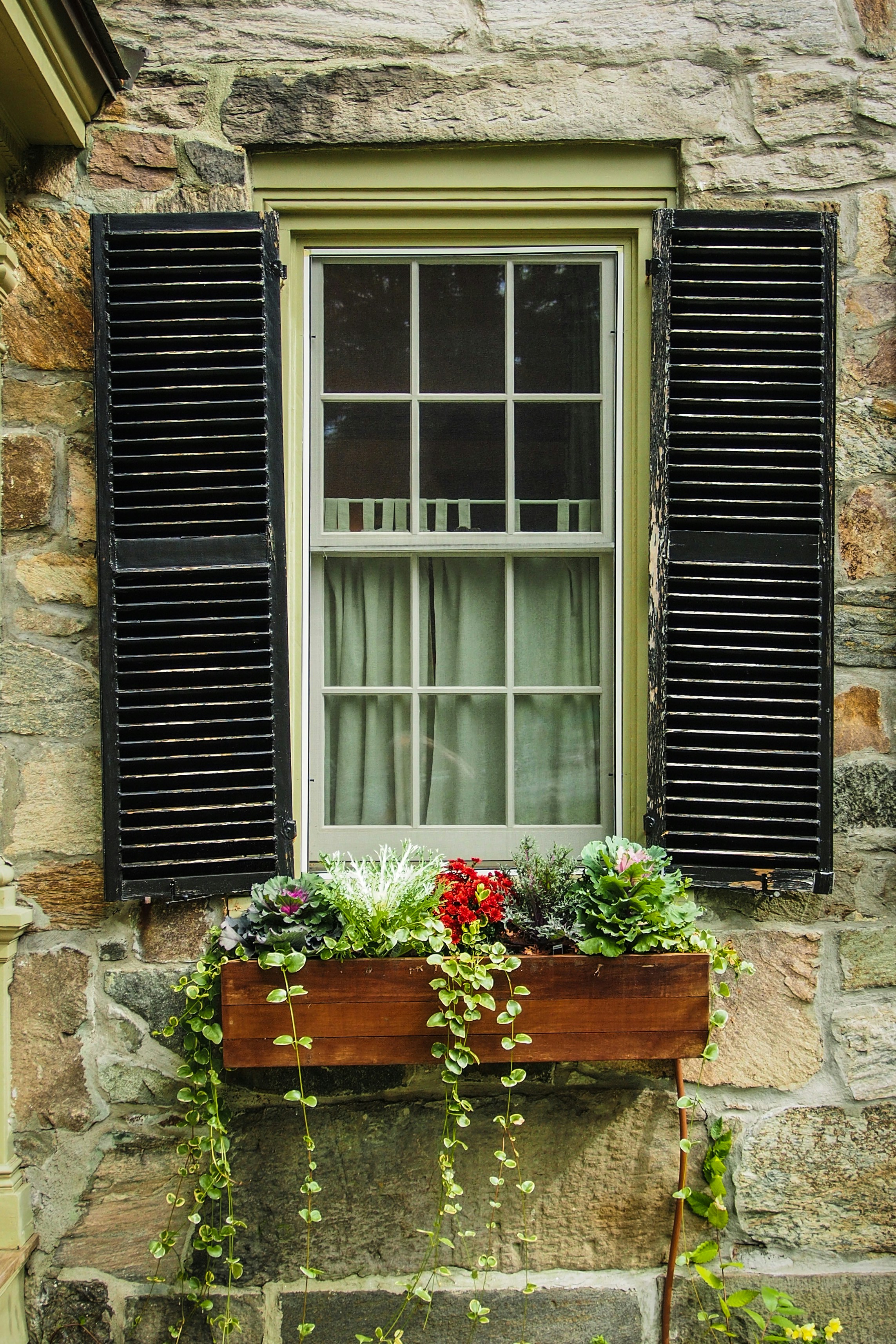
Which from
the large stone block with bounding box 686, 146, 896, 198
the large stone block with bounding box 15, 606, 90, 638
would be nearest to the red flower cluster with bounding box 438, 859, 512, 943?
the large stone block with bounding box 15, 606, 90, 638

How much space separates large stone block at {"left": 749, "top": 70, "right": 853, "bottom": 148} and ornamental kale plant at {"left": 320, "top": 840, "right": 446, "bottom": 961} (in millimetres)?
2077

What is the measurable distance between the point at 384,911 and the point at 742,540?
1270 mm

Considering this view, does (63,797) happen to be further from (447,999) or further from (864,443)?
(864,443)

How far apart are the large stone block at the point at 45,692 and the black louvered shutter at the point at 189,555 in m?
0.12

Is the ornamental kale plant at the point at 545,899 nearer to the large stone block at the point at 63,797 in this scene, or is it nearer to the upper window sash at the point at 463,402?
the upper window sash at the point at 463,402

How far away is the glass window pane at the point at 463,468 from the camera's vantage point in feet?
8.29

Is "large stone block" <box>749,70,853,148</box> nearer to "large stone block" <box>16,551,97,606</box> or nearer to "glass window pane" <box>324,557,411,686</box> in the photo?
"glass window pane" <box>324,557,411,686</box>

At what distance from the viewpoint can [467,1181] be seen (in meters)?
2.30

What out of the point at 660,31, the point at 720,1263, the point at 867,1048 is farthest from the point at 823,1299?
the point at 660,31

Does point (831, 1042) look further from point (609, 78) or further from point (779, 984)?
point (609, 78)

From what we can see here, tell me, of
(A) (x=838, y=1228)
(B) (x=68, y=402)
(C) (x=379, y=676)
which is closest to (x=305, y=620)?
(C) (x=379, y=676)

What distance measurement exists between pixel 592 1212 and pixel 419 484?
192 centimetres

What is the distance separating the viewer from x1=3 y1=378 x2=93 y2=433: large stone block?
2.39 m

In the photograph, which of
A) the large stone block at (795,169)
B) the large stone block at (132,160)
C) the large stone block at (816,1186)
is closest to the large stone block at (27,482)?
the large stone block at (132,160)
